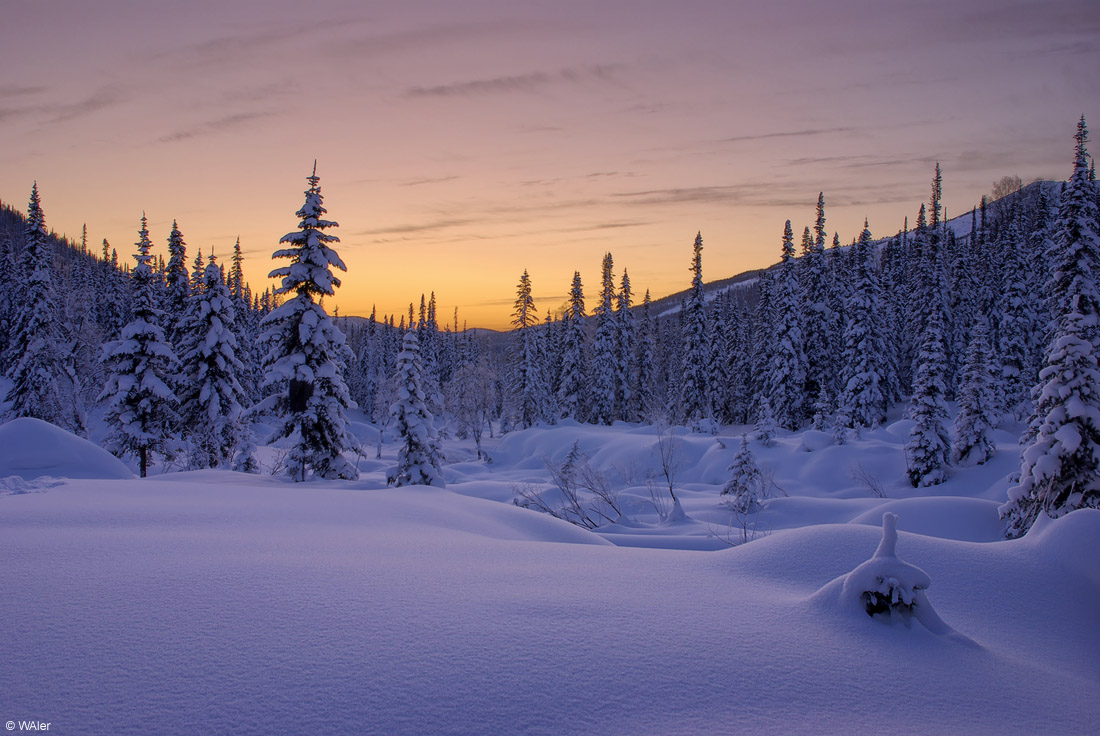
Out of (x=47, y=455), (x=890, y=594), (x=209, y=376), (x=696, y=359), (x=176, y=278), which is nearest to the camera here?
(x=890, y=594)

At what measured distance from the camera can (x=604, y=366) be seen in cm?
5841

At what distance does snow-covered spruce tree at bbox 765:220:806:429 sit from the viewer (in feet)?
153

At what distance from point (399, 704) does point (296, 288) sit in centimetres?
2086

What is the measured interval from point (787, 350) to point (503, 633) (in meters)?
47.8

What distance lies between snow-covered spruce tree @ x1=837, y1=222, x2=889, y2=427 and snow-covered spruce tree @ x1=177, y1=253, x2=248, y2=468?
1656 inches

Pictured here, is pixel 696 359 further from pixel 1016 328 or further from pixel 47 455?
pixel 47 455

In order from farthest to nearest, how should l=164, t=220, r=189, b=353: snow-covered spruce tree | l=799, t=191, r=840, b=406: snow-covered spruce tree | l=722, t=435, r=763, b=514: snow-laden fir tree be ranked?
l=799, t=191, r=840, b=406: snow-covered spruce tree < l=164, t=220, r=189, b=353: snow-covered spruce tree < l=722, t=435, r=763, b=514: snow-laden fir tree

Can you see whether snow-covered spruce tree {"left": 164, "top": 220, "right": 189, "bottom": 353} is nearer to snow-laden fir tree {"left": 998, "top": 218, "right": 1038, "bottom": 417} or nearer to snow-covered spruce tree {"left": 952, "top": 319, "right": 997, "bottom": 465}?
snow-covered spruce tree {"left": 952, "top": 319, "right": 997, "bottom": 465}

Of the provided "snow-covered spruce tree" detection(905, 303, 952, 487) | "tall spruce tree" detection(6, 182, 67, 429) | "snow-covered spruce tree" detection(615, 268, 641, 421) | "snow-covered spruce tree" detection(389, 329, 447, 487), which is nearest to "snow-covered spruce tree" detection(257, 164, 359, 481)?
"snow-covered spruce tree" detection(389, 329, 447, 487)

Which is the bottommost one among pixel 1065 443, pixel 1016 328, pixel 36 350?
pixel 1065 443

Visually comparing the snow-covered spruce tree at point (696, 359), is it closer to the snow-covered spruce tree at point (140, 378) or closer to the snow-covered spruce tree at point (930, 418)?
the snow-covered spruce tree at point (930, 418)

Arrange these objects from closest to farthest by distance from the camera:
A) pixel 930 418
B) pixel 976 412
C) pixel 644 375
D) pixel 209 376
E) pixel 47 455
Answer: pixel 47 455
pixel 976 412
pixel 930 418
pixel 209 376
pixel 644 375

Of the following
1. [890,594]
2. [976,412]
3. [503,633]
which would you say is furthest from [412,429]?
[976,412]

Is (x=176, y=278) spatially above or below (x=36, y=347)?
above
